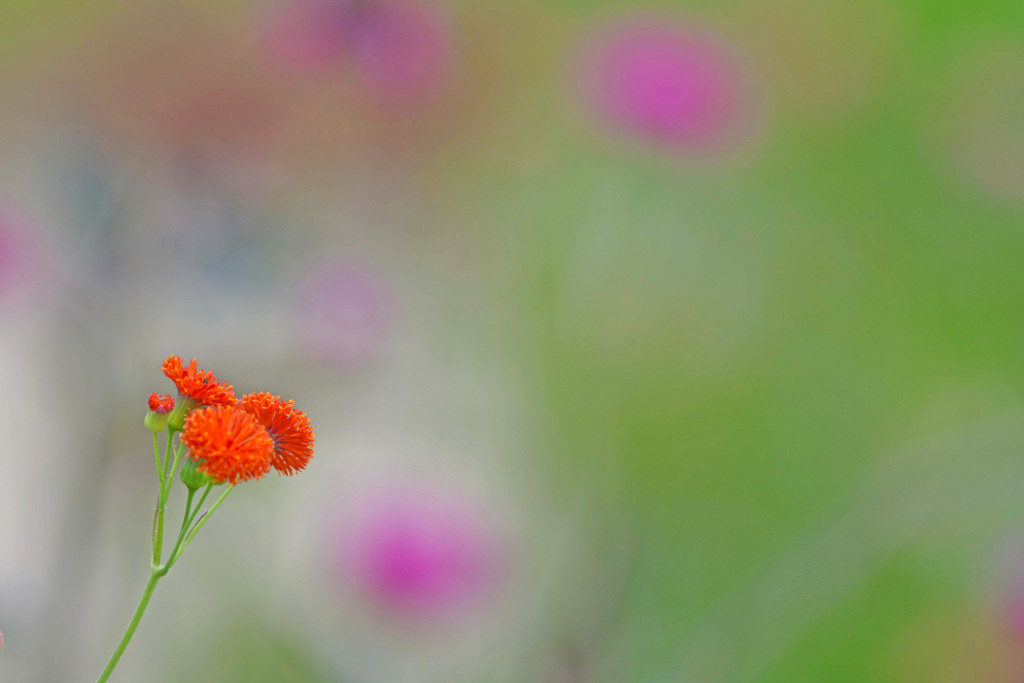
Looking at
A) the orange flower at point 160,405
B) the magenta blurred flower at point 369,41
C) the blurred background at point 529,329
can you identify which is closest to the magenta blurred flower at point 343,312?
the blurred background at point 529,329

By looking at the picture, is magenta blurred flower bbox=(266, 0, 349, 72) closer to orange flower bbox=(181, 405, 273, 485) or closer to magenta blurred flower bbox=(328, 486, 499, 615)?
magenta blurred flower bbox=(328, 486, 499, 615)

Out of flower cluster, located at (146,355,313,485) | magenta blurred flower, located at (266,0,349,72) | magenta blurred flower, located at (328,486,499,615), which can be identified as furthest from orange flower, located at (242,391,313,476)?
magenta blurred flower, located at (266,0,349,72)

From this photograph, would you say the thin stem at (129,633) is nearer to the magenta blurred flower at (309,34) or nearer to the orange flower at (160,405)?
the orange flower at (160,405)

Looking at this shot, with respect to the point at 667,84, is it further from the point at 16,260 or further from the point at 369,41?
the point at 16,260

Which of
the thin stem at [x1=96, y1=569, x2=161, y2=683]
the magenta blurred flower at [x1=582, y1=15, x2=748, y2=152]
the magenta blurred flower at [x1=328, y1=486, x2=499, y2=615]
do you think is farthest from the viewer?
the magenta blurred flower at [x1=582, y1=15, x2=748, y2=152]

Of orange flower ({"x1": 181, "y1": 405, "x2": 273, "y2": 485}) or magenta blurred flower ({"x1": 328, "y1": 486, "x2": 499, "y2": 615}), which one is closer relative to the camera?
orange flower ({"x1": 181, "y1": 405, "x2": 273, "y2": 485})

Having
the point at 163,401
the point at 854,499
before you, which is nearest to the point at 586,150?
the point at 854,499

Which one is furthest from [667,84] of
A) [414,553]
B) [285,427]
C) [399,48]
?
[285,427]
